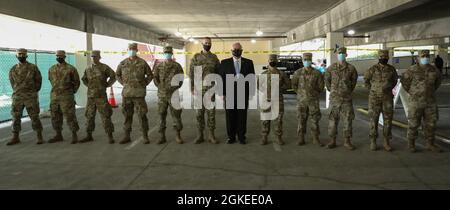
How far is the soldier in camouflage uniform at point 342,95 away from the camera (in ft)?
23.7

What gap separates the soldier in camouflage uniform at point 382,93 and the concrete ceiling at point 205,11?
737cm

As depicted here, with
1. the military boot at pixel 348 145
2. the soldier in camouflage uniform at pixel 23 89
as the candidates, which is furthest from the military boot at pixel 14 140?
the military boot at pixel 348 145

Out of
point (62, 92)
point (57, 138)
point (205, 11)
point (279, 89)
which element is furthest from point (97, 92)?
point (205, 11)

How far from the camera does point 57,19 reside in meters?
13.1

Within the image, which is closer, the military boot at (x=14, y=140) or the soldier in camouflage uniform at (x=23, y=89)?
the soldier in camouflage uniform at (x=23, y=89)

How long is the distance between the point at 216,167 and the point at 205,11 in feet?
36.6

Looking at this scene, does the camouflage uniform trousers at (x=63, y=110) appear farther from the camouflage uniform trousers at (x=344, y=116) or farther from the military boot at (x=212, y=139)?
the camouflage uniform trousers at (x=344, y=116)

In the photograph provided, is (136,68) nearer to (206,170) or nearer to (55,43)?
(206,170)

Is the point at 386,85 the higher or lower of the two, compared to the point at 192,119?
higher

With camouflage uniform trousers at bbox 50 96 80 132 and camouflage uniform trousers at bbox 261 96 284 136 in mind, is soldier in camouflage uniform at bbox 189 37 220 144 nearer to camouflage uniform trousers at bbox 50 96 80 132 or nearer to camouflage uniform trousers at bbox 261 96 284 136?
camouflage uniform trousers at bbox 261 96 284 136

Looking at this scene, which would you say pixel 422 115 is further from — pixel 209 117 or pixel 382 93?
pixel 209 117

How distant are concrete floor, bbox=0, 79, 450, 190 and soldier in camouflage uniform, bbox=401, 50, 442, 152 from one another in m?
0.37

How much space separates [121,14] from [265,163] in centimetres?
1241
